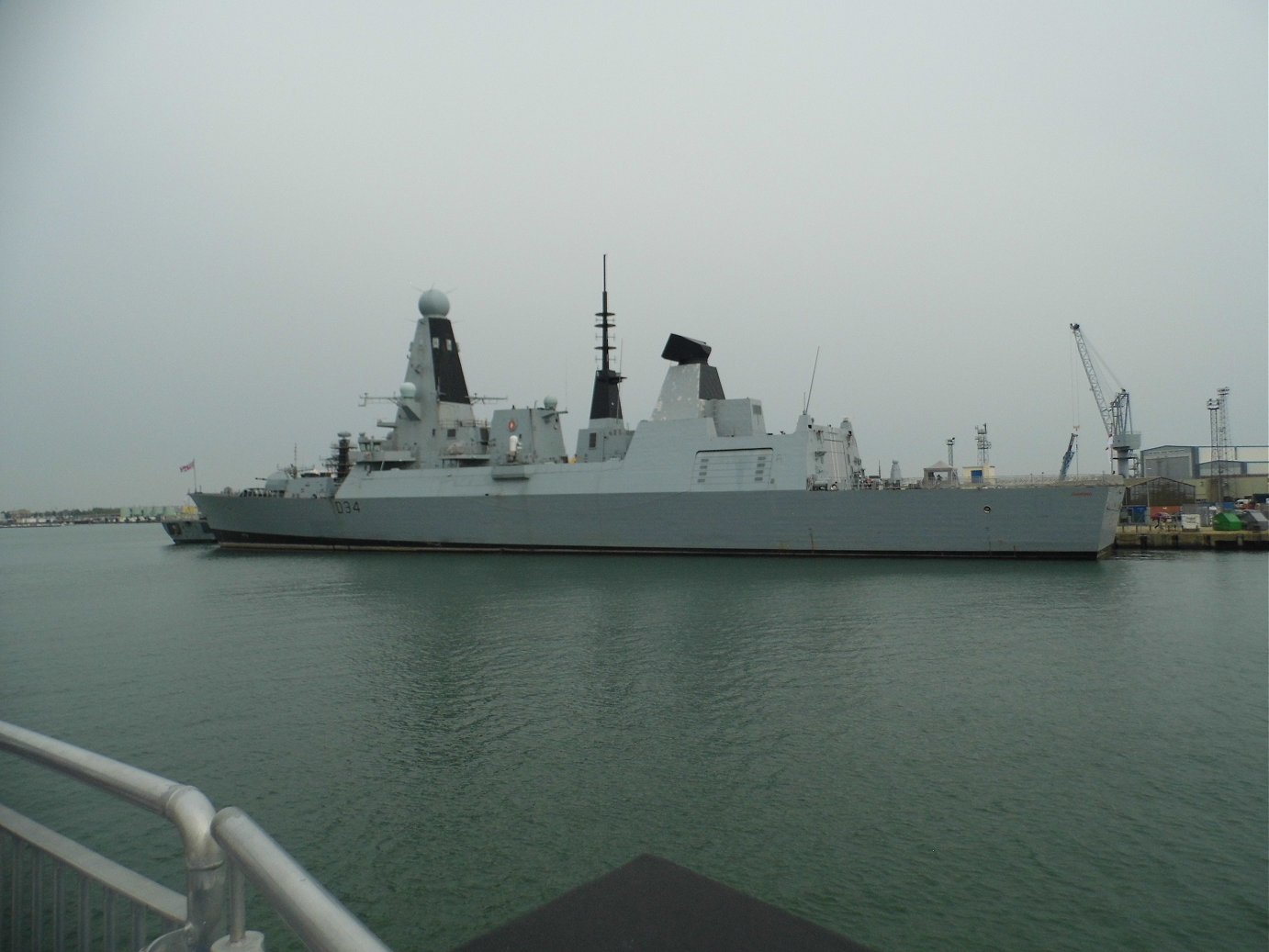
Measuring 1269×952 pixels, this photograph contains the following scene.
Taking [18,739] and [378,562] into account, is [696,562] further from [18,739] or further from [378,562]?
[18,739]

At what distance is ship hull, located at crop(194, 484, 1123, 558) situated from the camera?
20.8 meters

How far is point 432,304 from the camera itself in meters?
29.5

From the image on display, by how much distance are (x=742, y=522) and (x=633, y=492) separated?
12.2 feet

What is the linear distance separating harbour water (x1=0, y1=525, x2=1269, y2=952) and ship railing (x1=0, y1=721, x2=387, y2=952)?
266cm

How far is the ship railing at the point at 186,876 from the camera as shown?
1.15 meters

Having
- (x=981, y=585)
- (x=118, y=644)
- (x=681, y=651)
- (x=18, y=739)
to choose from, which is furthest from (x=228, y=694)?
(x=981, y=585)

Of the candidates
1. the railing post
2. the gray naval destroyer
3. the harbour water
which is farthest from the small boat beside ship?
the railing post

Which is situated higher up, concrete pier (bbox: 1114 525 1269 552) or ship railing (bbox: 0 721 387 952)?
ship railing (bbox: 0 721 387 952)

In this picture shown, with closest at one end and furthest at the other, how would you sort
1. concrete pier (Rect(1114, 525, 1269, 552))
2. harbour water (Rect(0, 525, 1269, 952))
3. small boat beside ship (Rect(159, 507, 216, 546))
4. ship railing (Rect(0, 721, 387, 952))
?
1. ship railing (Rect(0, 721, 387, 952))
2. harbour water (Rect(0, 525, 1269, 952))
3. concrete pier (Rect(1114, 525, 1269, 552))
4. small boat beside ship (Rect(159, 507, 216, 546))

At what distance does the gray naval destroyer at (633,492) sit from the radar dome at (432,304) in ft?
0.19

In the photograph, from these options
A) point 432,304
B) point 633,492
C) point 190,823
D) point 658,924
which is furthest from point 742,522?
point 190,823

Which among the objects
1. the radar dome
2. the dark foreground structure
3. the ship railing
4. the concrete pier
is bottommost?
the concrete pier

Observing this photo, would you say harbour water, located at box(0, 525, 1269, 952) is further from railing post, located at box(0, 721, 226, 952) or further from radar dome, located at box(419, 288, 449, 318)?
radar dome, located at box(419, 288, 449, 318)

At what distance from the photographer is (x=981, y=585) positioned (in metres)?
16.5
